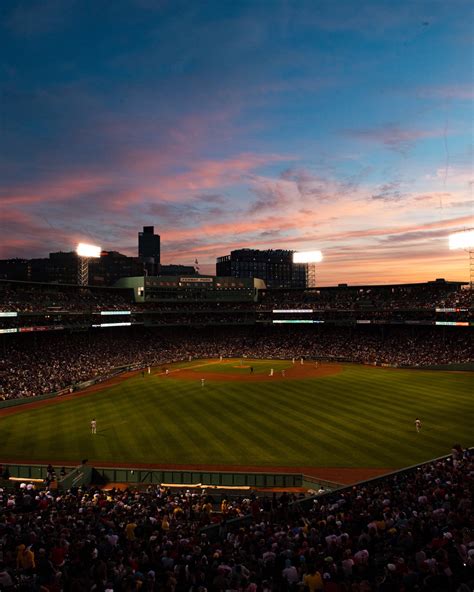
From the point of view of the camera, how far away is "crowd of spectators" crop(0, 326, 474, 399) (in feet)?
169

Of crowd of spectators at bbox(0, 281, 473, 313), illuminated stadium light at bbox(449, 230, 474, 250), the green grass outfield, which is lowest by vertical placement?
the green grass outfield

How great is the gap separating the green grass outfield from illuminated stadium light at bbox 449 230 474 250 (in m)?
26.2

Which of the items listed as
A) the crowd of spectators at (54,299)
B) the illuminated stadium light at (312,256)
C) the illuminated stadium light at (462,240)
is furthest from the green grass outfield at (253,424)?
the illuminated stadium light at (312,256)

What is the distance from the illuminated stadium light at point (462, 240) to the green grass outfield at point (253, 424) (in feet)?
86.1

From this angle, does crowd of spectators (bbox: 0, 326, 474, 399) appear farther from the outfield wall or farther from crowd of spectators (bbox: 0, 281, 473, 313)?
the outfield wall

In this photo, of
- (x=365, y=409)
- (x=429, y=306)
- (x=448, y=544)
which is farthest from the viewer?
(x=429, y=306)

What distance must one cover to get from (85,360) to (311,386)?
30.8 meters

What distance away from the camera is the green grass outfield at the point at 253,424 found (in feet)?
88.7

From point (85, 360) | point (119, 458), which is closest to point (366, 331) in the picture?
point (85, 360)

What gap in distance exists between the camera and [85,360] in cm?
6069

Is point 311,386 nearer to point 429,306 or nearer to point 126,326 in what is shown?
point 429,306

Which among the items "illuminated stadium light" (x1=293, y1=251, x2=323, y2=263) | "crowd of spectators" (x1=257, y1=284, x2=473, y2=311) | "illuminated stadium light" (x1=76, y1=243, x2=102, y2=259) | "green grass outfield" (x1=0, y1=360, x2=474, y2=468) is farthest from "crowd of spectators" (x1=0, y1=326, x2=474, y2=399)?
"illuminated stadium light" (x1=293, y1=251, x2=323, y2=263)

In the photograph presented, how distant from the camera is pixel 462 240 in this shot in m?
68.0

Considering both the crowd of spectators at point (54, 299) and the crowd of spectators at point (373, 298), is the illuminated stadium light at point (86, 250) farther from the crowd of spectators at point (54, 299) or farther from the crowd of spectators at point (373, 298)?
the crowd of spectators at point (373, 298)
